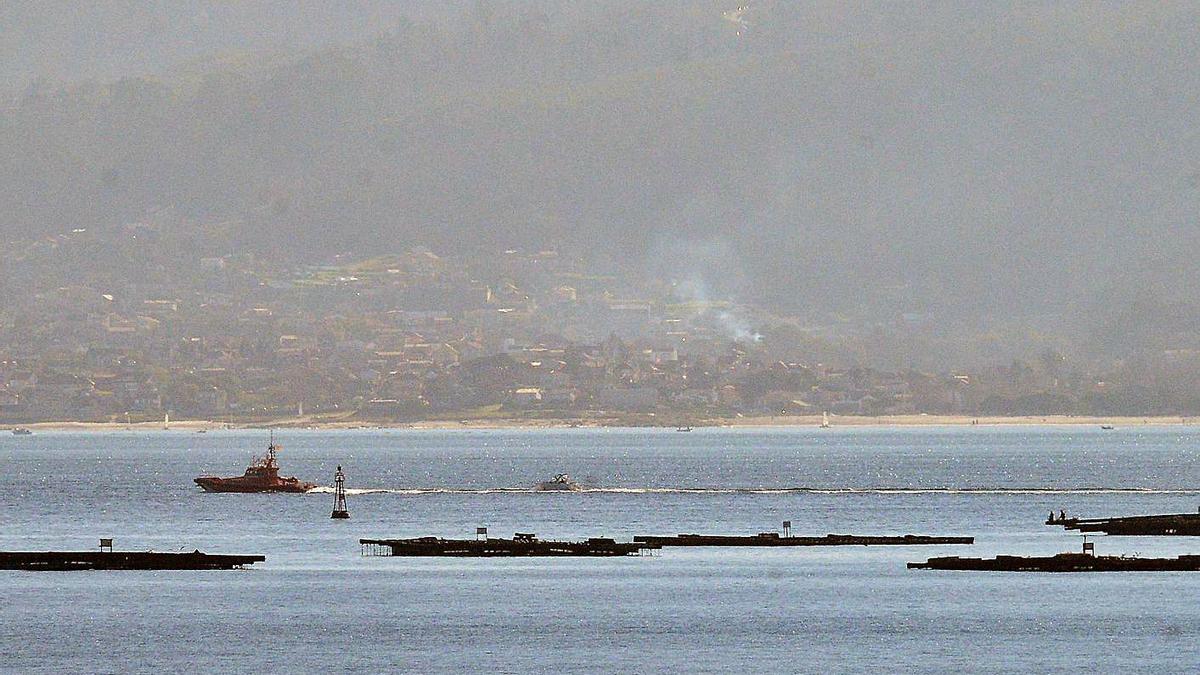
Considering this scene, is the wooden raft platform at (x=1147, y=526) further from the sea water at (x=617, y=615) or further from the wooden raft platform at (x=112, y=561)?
the wooden raft platform at (x=112, y=561)

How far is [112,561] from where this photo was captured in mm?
150000

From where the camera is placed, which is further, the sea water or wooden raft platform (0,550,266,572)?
wooden raft platform (0,550,266,572)

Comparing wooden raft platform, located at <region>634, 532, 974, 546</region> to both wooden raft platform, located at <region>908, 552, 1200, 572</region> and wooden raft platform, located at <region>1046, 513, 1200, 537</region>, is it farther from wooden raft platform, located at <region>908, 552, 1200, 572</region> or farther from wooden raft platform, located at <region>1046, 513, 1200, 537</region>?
wooden raft platform, located at <region>908, 552, 1200, 572</region>

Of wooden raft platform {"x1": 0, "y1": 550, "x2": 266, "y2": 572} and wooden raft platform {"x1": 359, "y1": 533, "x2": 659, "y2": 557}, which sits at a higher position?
wooden raft platform {"x1": 359, "y1": 533, "x2": 659, "y2": 557}

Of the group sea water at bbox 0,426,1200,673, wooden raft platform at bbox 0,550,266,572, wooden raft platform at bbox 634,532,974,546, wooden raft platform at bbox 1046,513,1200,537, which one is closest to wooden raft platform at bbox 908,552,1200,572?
sea water at bbox 0,426,1200,673

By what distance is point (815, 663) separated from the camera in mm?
105000

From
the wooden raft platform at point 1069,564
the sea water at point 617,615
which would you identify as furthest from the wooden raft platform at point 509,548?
the wooden raft platform at point 1069,564

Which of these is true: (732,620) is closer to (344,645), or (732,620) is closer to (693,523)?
(344,645)

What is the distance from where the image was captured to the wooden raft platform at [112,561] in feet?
487

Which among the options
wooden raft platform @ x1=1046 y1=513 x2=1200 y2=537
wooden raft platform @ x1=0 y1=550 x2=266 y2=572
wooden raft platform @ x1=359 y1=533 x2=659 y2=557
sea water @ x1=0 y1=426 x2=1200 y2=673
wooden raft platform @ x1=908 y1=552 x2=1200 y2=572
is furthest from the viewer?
wooden raft platform @ x1=1046 y1=513 x2=1200 y2=537

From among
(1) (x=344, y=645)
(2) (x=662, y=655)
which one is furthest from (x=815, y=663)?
(1) (x=344, y=645)

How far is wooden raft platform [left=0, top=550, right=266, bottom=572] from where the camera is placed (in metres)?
148

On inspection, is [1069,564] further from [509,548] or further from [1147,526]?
[509,548]

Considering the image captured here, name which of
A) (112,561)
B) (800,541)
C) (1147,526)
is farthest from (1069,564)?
(112,561)
